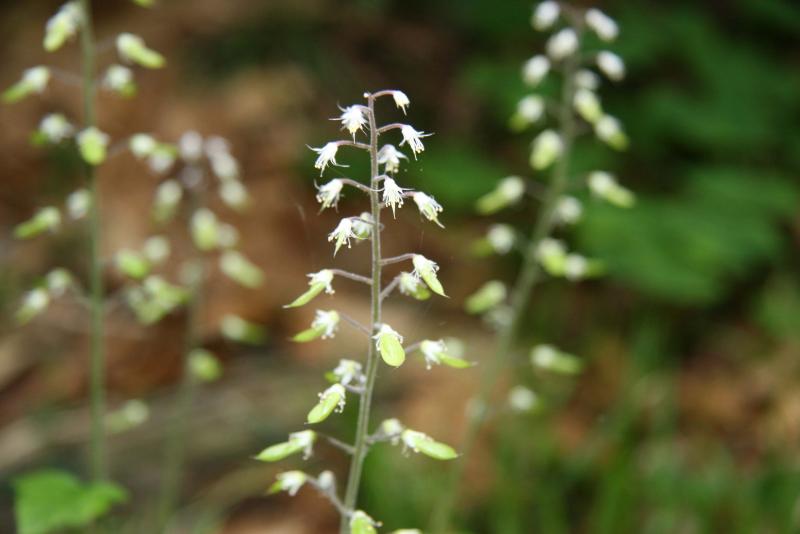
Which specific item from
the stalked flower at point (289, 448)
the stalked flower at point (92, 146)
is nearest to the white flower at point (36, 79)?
the stalked flower at point (92, 146)

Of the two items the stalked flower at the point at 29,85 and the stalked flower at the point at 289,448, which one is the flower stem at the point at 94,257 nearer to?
the stalked flower at the point at 29,85

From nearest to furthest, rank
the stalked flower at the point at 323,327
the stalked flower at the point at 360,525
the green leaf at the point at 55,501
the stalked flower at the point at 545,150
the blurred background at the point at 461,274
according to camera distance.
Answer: the stalked flower at the point at 360,525 → the stalked flower at the point at 323,327 → the green leaf at the point at 55,501 → the stalked flower at the point at 545,150 → the blurred background at the point at 461,274

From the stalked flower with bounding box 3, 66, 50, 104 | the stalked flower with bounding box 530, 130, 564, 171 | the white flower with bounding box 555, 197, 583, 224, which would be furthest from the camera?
the white flower with bounding box 555, 197, 583, 224

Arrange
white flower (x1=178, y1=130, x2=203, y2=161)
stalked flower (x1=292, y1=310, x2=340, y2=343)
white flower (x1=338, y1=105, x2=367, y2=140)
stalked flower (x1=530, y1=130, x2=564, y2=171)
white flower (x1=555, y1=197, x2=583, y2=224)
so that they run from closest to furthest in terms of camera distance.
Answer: white flower (x1=338, y1=105, x2=367, y2=140)
stalked flower (x1=292, y1=310, x2=340, y2=343)
stalked flower (x1=530, y1=130, x2=564, y2=171)
white flower (x1=555, y1=197, x2=583, y2=224)
white flower (x1=178, y1=130, x2=203, y2=161)

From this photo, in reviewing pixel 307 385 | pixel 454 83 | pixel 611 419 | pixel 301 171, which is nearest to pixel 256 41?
pixel 301 171

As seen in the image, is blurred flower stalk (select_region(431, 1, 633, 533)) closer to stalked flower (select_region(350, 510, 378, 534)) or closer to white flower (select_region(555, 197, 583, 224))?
white flower (select_region(555, 197, 583, 224))

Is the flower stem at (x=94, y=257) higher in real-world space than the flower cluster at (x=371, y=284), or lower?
higher

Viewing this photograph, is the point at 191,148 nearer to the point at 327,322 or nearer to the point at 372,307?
the point at 327,322

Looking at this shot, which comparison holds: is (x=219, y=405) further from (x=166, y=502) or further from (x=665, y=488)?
(x=665, y=488)

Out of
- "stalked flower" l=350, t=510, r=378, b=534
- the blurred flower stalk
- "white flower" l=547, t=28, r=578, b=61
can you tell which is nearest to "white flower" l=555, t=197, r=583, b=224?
the blurred flower stalk
